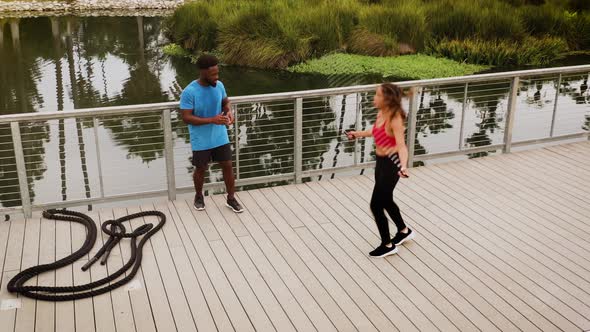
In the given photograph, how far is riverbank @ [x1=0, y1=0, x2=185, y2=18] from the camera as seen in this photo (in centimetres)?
2417

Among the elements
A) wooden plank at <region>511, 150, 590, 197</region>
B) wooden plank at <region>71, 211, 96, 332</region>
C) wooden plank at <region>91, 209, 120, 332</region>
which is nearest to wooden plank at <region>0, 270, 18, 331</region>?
wooden plank at <region>71, 211, 96, 332</region>

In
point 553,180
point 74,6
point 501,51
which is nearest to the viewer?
point 553,180

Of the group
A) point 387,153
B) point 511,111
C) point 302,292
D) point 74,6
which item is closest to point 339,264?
point 302,292

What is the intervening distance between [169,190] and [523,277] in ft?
10.0

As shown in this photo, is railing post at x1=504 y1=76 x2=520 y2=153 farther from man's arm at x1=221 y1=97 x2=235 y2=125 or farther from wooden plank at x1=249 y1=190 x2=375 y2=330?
man's arm at x1=221 y1=97 x2=235 y2=125

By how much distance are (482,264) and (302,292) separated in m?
1.35

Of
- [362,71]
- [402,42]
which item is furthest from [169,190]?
[402,42]

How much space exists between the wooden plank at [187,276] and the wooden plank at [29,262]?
935 millimetres

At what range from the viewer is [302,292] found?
4.13 meters

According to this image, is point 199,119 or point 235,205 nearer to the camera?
point 199,119

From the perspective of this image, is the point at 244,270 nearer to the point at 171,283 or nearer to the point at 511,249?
the point at 171,283

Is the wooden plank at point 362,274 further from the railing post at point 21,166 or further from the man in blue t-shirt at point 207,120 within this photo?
the railing post at point 21,166

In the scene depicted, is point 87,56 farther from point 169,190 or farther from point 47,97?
point 169,190

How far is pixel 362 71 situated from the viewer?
49.0ft
